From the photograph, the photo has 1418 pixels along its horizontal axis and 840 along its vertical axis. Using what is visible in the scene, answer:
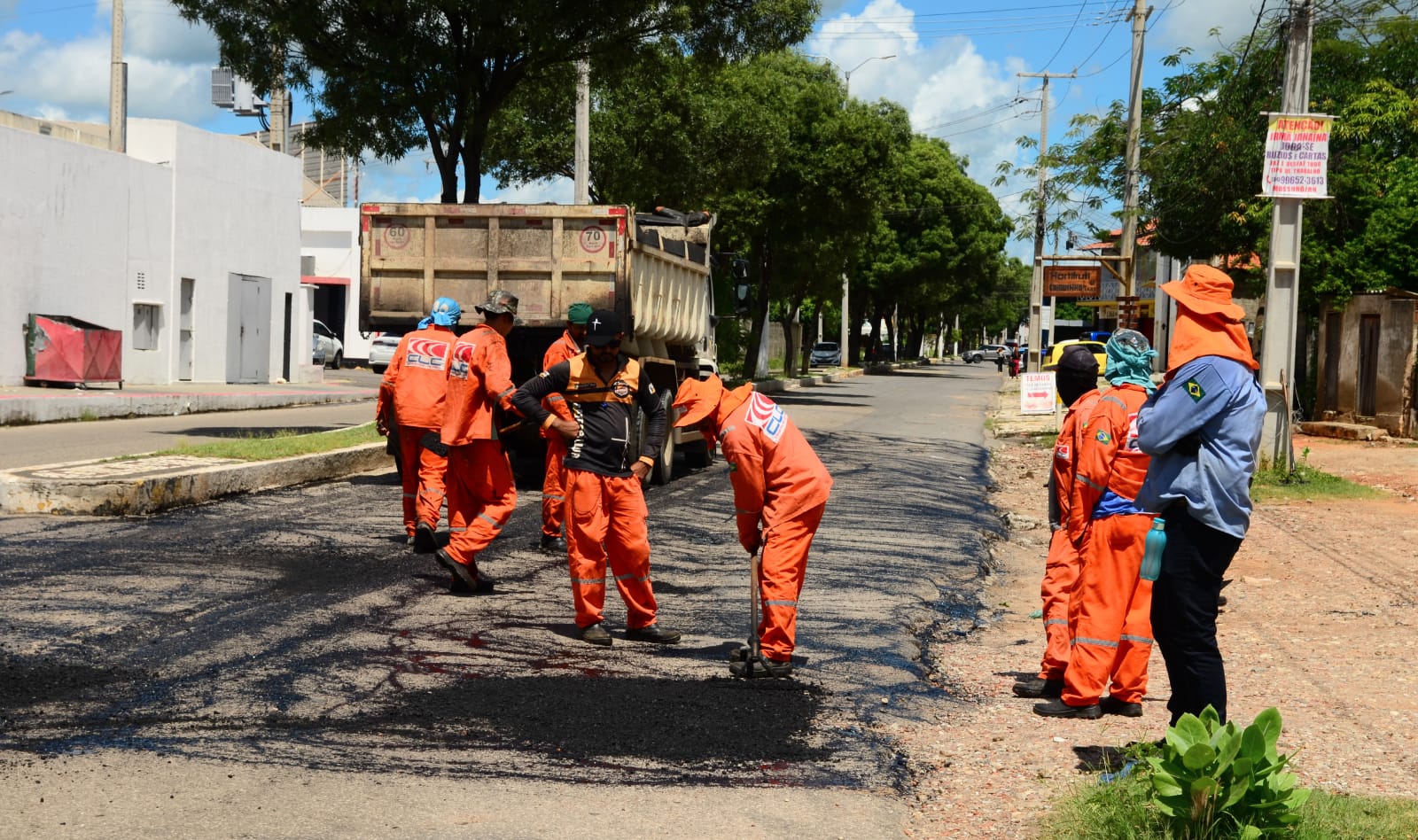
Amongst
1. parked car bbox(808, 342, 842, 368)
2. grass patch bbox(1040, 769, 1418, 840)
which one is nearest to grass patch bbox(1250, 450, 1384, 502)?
grass patch bbox(1040, 769, 1418, 840)

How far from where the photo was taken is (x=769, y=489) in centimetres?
663

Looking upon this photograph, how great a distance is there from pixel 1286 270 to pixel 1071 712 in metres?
12.0

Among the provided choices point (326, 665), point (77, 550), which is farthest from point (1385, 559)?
point (77, 550)

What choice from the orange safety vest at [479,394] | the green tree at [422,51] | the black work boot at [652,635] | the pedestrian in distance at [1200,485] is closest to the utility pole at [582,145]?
the green tree at [422,51]

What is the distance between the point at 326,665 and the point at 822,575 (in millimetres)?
4097

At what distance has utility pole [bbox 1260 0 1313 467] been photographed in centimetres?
1645

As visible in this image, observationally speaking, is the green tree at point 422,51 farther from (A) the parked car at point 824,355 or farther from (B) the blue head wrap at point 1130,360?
(A) the parked car at point 824,355

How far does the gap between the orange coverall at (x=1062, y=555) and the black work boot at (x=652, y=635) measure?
1.87m

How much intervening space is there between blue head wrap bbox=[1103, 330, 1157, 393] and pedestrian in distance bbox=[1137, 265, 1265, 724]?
1245 mm

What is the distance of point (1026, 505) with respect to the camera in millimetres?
15570

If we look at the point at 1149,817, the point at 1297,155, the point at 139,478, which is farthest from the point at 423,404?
the point at 1297,155

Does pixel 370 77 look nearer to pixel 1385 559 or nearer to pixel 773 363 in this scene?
pixel 1385 559

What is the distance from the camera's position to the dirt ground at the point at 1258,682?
17.2 ft

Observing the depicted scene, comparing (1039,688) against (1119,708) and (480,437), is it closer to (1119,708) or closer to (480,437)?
(1119,708)
